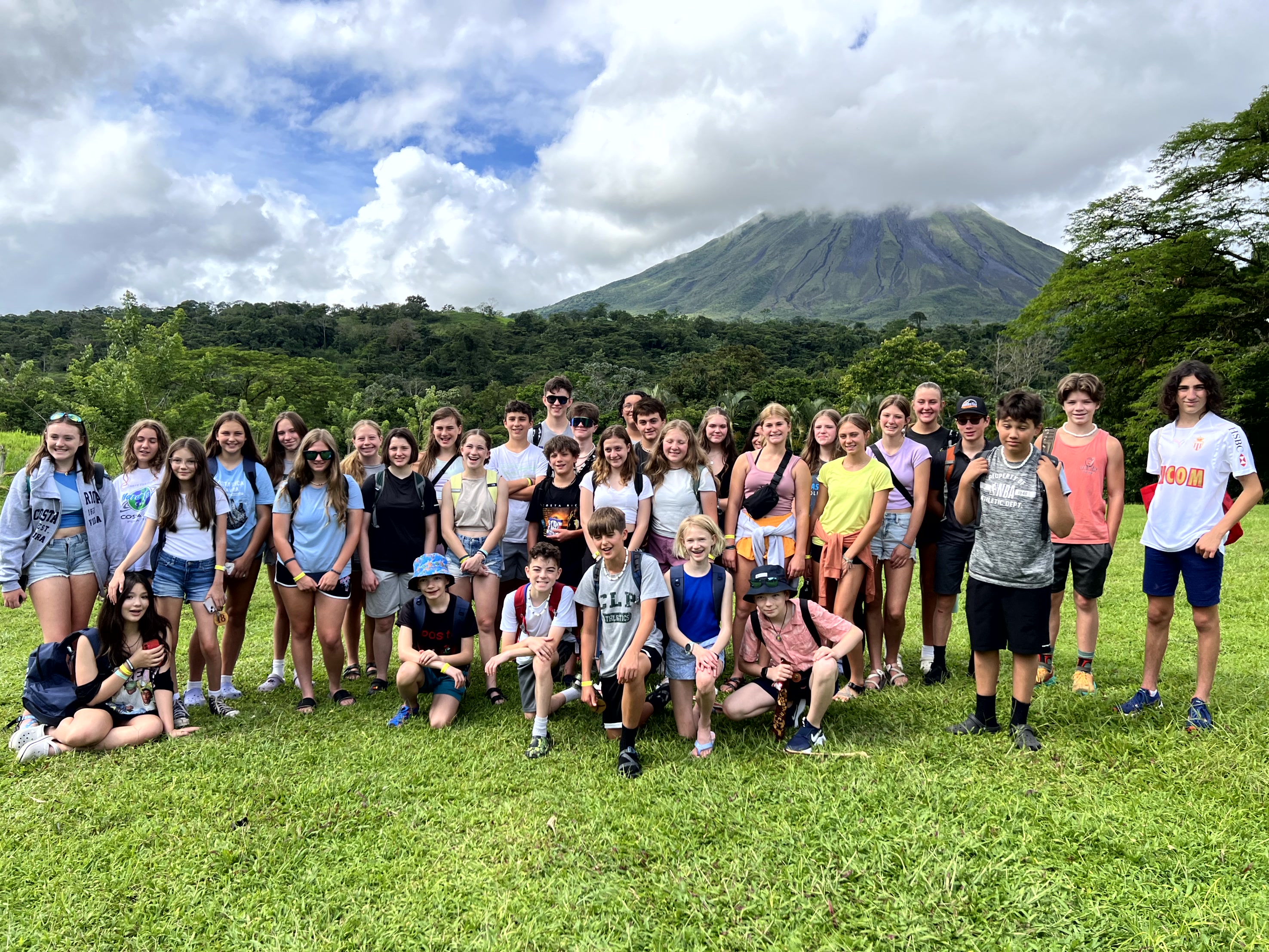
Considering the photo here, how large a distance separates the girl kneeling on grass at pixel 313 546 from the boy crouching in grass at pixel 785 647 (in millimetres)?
2682

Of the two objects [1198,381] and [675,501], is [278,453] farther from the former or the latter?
[1198,381]

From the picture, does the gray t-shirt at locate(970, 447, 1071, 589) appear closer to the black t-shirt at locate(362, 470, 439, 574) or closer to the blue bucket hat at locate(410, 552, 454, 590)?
the blue bucket hat at locate(410, 552, 454, 590)

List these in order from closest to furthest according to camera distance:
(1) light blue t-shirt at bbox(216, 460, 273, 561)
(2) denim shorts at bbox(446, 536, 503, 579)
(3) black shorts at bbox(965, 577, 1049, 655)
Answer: (3) black shorts at bbox(965, 577, 1049, 655) → (1) light blue t-shirt at bbox(216, 460, 273, 561) → (2) denim shorts at bbox(446, 536, 503, 579)

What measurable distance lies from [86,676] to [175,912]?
76.0 inches

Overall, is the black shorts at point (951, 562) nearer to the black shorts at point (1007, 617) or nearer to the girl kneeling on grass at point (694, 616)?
the black shorts at point (1007, 617)

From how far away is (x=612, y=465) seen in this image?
455 cm

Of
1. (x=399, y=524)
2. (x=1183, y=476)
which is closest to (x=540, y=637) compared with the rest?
(x=399, y=524)

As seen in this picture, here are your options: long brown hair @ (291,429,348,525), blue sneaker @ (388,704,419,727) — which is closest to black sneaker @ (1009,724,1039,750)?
blue sneaker @ (388,704,419,727)

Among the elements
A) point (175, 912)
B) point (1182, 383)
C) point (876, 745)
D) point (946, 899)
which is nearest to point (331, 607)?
point (175, 912)

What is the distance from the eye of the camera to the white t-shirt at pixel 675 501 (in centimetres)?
446

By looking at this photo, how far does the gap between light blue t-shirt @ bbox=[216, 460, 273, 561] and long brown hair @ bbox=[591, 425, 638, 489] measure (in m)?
2.29

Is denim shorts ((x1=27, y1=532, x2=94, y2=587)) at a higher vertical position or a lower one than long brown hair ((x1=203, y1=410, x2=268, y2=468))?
lower

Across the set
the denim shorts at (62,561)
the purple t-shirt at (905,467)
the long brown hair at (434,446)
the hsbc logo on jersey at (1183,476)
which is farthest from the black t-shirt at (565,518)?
the hsbc logo on jersey at (1183,476)

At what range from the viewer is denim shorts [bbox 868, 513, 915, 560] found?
4621mm
